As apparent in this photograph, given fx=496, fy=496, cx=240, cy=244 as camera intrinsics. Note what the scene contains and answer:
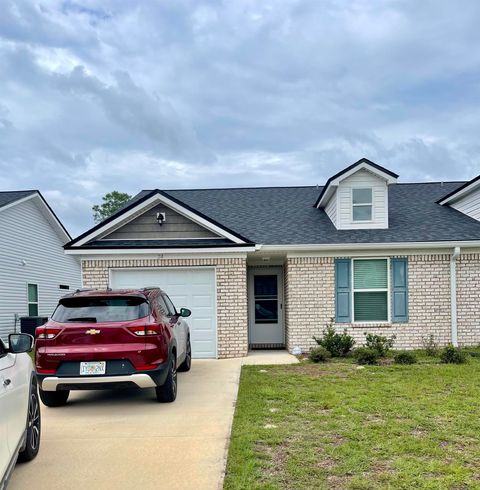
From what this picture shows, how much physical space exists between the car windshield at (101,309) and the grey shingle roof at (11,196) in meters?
12.7

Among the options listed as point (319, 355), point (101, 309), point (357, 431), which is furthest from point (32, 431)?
point (319, 355)

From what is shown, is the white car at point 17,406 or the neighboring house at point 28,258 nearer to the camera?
the white car at point 17,406

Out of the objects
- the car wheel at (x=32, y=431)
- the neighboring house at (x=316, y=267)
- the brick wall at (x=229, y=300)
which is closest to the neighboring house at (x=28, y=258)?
the neighboring house at (x=316, y=267)

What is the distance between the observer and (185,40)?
1297 centimetres

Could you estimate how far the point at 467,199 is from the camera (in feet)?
45.2

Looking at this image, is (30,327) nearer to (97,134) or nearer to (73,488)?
(97,134)

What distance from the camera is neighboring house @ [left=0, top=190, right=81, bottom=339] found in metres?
18.2

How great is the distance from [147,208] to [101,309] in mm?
5458

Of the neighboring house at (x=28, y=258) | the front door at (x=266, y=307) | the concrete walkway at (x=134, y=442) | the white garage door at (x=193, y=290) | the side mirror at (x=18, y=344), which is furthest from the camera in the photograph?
the neighboring house at (x=28, y=258)

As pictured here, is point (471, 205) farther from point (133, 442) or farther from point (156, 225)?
point (133, 442)

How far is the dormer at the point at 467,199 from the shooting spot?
1321cm

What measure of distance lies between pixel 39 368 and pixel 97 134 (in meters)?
16.4

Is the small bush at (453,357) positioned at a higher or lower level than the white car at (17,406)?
lower

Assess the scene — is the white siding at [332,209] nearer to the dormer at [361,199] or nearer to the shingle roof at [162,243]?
the dormer at [361,199]
